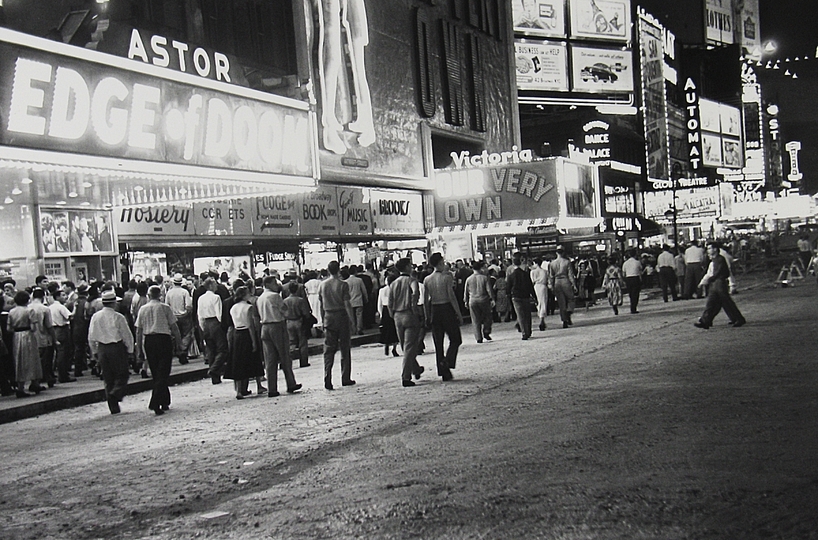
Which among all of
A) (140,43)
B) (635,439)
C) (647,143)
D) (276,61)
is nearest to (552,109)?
(647,143)

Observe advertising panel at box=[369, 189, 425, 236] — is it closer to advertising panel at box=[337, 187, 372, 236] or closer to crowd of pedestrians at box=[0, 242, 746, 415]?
advertising panel at box=[337, 187, 372, 236]

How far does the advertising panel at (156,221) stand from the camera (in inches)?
807

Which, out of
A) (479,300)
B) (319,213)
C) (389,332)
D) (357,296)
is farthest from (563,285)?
(319,213)

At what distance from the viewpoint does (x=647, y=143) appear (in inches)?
2130

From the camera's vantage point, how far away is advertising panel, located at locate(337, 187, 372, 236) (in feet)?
91.5

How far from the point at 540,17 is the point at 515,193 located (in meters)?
19.7

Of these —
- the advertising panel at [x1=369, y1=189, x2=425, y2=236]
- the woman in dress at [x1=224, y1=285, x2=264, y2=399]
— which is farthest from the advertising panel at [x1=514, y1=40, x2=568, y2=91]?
the woman in dress at [x1=224, y1=285, x2=264, y2=399]

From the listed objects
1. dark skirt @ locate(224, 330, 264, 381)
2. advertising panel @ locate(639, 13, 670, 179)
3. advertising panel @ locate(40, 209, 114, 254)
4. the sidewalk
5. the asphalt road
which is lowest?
the sidewalk

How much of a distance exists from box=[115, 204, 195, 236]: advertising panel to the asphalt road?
342 inches

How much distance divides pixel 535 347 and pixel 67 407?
Answer: 27.2ft

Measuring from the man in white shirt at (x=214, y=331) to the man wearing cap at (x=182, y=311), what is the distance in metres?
2.21

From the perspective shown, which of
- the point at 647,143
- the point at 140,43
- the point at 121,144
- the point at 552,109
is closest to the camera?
the point at 121,144

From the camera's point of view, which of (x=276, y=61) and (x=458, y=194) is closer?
(x=276, y=61)

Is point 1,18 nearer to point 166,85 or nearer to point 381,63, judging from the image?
point 166,85
